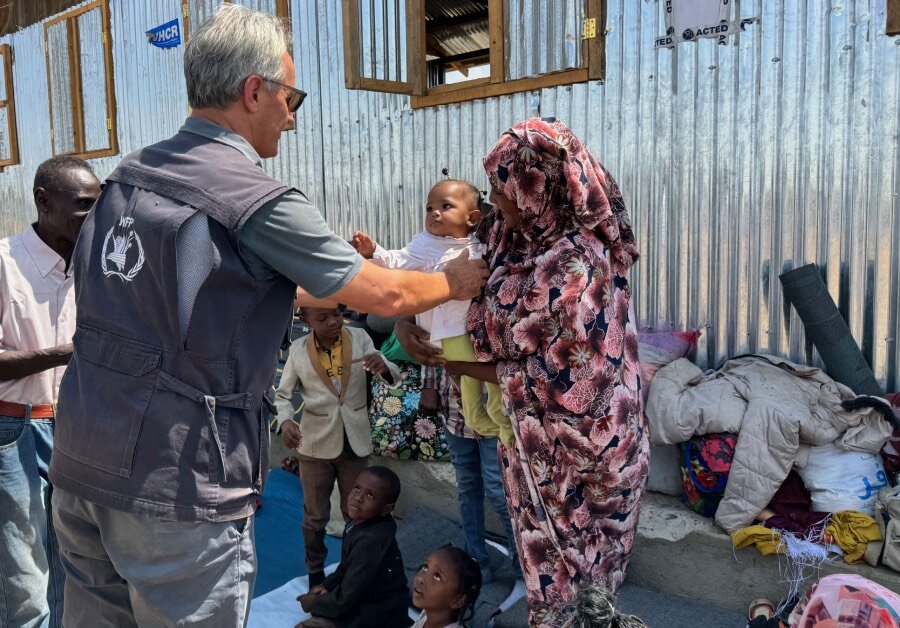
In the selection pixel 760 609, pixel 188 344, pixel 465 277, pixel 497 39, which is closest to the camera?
pixel 188 344

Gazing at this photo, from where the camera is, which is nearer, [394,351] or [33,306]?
[33,306]

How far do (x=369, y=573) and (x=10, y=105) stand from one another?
32.8ft

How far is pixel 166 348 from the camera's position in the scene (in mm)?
1809

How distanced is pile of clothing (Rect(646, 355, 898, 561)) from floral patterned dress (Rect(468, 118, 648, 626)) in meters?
1.07

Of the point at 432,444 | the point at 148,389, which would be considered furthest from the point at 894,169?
the point at 148,389

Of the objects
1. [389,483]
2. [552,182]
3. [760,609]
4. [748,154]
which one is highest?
[748,154]

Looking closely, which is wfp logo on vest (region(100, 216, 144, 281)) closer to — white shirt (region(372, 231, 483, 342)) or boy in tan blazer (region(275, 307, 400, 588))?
white shirt (region(372, 231, 483, 342))

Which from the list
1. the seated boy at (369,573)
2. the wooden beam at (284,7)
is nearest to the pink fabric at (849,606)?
the seated boy at (369,573)

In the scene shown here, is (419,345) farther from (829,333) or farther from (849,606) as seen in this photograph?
(829,333)

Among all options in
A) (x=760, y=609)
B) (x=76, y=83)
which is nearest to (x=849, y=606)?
(x=760, y=609)

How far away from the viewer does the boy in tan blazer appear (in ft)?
14.6

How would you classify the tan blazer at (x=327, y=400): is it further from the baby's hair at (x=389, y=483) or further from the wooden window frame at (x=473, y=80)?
the wooden window frame at (x=473, y=80)

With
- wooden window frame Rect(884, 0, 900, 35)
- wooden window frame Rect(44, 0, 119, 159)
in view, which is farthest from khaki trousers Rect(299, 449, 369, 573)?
wooden window frame Rect(44, 0, 119, 159)

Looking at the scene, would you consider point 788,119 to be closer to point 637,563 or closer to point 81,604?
point 637,563
